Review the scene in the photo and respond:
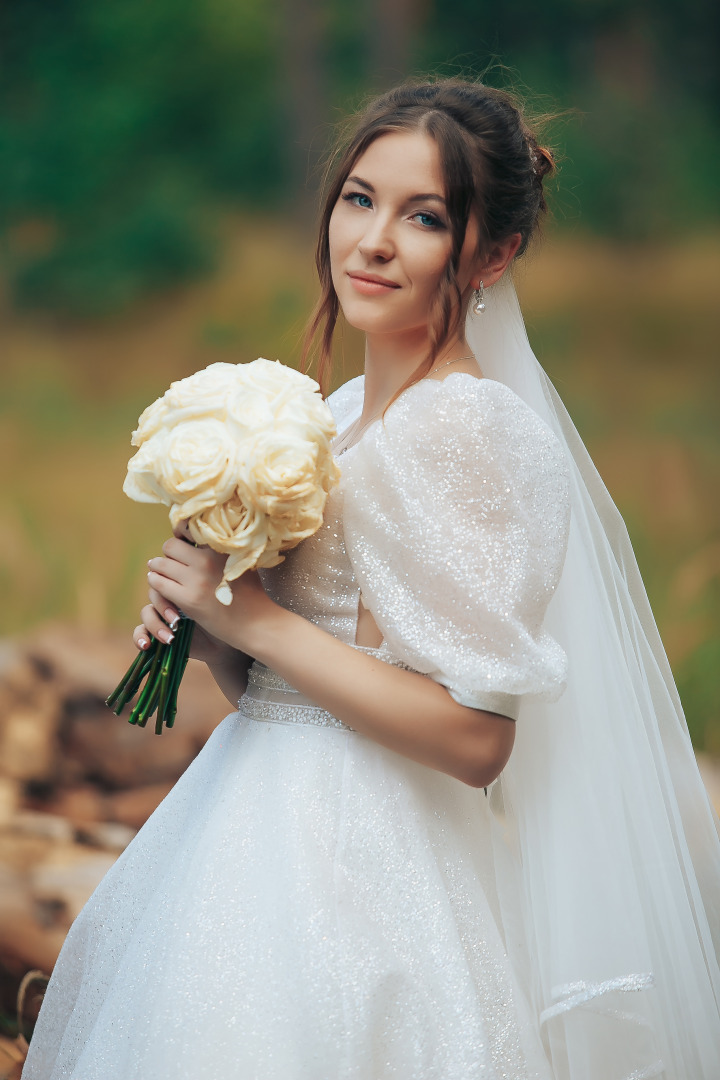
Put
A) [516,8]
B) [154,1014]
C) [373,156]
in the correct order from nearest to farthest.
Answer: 1. [154,1014]
2. [373,156]
3. [516,8]

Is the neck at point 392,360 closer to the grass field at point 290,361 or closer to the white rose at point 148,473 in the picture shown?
the white rose at point 148,473

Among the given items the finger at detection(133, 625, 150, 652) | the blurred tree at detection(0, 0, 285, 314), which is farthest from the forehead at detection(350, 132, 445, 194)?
the blurred tree at detection(0, 0, 285, 314)

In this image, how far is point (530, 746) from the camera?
1.28 metres

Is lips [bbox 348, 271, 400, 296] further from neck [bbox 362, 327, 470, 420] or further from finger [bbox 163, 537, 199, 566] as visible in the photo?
finger [bbox 163, 537, 199, 566]

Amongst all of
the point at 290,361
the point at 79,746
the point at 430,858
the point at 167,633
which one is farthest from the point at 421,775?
the point at 290,361

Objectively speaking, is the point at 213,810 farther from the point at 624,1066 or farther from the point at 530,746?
the point at 624,1066

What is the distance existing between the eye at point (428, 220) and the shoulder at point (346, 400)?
36 cm

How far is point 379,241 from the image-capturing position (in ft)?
3.92

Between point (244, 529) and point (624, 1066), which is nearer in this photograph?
point (244, 529)

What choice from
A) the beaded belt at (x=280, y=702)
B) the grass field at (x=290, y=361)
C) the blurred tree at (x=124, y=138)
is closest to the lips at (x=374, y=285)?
the beaded belt at (x=280, y=702)

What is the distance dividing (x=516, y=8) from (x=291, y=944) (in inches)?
142

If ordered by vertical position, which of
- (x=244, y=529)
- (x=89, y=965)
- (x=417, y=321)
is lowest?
(x=89, y=965)

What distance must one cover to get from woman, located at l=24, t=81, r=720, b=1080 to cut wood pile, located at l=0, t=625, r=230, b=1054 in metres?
1.82

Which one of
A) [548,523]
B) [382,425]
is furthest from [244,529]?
[548,523]
